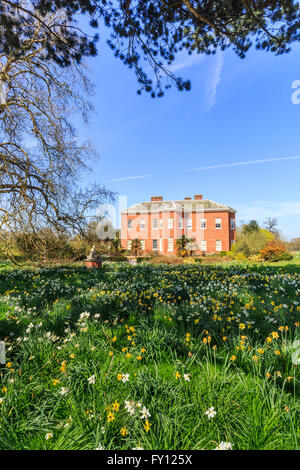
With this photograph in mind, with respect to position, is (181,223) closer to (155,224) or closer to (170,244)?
(170,244)

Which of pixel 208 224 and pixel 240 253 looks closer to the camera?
pixel 240 253

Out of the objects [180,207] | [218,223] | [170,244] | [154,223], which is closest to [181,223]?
[180,207]

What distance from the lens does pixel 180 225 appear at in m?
35.0

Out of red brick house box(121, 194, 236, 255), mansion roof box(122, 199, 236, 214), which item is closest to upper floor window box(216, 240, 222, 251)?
red brick house box(121, 194, 236, 255)

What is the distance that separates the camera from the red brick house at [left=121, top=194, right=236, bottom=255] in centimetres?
3434

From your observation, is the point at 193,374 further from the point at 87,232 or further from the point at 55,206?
the point at 55,206

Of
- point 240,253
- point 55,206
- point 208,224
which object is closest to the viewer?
point 55,206

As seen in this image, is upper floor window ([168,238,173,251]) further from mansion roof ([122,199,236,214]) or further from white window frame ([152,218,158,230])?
mansion roof ([122,199,236,214])

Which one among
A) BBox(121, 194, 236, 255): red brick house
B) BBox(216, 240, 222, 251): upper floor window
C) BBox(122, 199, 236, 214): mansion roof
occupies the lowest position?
BBox(216, 240, 222, 251): upper floor window

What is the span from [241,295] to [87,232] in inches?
217

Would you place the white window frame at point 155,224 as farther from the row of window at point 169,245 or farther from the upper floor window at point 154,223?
the row of window at point 169,245

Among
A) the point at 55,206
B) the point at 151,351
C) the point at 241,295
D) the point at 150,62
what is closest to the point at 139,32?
the point at 150,62
